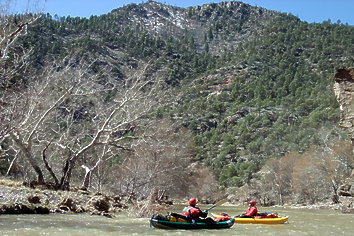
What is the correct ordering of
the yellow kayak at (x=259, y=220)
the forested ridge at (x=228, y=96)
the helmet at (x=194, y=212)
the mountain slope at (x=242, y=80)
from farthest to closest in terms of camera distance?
the mountain slope at (x=242, y=80) < the forested ridge at (x=228, y=96) < the yellow kayak at (x=259, y=220) < the helmet at (x=194, y=212)

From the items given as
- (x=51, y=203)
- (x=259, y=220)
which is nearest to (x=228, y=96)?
(x=259, y=220)

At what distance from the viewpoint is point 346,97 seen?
20047 millimetres

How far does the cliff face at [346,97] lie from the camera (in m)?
19.8

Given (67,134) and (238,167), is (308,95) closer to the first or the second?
(238,167)

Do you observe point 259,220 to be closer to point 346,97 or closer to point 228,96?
point 346,97

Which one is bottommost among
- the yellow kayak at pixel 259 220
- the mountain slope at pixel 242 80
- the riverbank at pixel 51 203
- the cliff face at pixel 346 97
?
the yellow kayak at pixel 259 220

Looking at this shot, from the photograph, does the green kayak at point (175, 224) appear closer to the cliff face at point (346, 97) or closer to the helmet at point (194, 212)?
the helmet at point (194, 212)

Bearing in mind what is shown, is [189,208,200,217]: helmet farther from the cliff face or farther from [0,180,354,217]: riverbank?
the cliff face

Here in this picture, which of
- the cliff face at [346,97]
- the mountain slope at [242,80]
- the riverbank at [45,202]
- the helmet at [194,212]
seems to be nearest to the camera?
the helmet at [194,212]

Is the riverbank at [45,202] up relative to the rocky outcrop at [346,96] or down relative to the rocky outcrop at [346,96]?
down

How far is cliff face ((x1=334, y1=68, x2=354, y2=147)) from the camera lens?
19.8 meters

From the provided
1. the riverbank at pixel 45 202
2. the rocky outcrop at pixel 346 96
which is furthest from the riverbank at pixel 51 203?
the rocky outcrop at pixel 346 96

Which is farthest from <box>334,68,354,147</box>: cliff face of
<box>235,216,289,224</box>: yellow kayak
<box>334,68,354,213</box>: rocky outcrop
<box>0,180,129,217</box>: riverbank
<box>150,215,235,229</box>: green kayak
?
<box>0,180,129,217</box>: riverbank

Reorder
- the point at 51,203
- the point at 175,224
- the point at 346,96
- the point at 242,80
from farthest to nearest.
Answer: the point at 242,80
the point at 346,96
the point at 51,203
the point at 175,224
